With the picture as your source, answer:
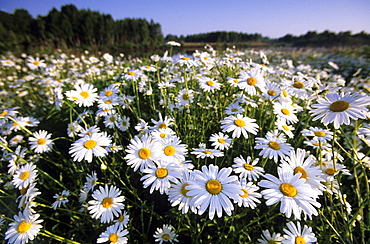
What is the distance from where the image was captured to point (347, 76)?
7.51m

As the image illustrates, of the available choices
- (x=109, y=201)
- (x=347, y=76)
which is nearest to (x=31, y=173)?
(x=109, y=201)

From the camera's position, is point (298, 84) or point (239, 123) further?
point (298, 84)

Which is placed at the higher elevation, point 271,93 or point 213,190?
point 271,93

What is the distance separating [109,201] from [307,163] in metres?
1.57

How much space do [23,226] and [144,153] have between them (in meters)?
1.14

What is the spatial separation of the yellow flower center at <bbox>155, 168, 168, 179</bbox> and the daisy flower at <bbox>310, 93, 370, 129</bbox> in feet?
3.30

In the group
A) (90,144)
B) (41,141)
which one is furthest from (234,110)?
(41,141)

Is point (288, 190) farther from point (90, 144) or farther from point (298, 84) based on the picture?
point (298, 84)

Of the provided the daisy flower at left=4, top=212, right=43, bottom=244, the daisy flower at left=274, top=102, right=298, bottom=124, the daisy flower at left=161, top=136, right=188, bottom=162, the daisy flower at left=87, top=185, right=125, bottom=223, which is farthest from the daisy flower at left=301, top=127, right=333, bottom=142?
the daisy flower at left=4, top=212, right=43, bottom=244

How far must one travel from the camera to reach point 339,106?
3.79ft

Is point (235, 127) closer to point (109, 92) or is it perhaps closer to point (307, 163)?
point (307, 163)

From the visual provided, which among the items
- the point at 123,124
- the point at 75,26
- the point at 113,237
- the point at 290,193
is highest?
the point at 75,26

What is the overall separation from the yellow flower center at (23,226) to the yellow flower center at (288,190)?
6.28ft

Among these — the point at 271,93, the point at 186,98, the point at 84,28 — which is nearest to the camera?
the point at 271,93
